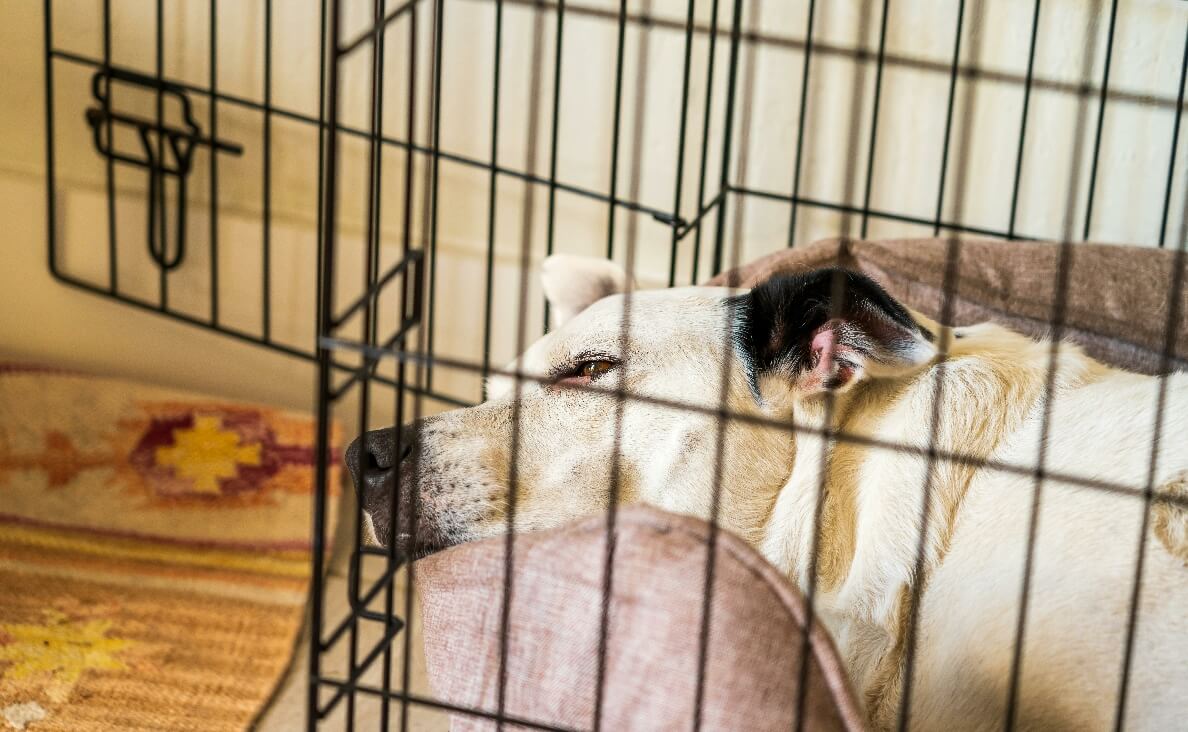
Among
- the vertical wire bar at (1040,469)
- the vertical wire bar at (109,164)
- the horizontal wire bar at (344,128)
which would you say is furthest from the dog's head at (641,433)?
the vertical wire bar at (109,164)

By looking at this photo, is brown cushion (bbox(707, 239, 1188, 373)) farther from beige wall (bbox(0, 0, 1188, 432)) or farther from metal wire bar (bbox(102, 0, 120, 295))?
metal wire bar (bbox(102, 0, 120, 295))

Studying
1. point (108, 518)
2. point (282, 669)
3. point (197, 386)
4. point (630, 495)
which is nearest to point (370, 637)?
point (282, 669)

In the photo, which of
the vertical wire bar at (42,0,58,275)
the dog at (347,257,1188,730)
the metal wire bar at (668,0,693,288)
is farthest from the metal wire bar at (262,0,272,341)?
the dog at (347,257,1188,730)

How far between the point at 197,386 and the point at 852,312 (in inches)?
65.1

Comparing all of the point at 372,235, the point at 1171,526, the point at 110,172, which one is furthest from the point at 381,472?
the point at 110,172

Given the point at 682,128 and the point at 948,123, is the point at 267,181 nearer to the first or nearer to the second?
the point at 682,128

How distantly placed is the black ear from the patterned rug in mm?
935

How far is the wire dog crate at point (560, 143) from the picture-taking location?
7.74 ft

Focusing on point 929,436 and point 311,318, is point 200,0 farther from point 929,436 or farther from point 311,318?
point 929,436

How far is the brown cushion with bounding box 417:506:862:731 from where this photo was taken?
1234 millimetres

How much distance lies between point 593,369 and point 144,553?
3.69ft

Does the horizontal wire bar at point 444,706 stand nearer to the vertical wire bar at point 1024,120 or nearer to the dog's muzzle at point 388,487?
the dog's muzzle at point 388,487

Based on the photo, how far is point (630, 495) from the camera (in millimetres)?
1614

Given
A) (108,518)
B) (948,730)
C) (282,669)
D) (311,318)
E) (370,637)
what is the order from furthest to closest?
(311,318) < (108,518) < (370,637) < (282,669) < (948,730)
